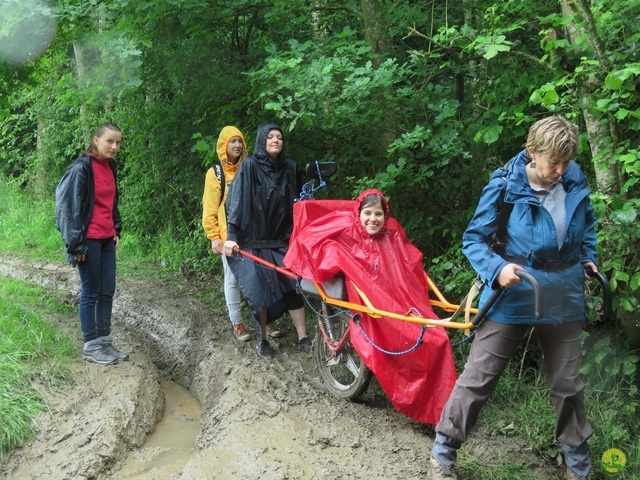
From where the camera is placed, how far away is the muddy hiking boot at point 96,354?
5.90 metres

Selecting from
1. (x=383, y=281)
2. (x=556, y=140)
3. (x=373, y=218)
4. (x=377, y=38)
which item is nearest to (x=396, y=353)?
(x=383, y=281)

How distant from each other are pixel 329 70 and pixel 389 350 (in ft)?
7.78

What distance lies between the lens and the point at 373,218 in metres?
4.89

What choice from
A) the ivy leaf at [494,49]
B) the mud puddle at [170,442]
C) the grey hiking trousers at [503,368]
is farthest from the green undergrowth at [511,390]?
the ivy leaf at [494,49]

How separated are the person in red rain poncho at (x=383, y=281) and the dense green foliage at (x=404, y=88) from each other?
19.6 inches

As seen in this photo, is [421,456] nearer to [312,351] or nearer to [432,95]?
[312,351]

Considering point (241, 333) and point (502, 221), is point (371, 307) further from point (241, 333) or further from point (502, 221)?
point (241, 333)

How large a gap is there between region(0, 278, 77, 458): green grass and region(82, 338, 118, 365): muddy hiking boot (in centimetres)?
11

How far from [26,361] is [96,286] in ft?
2.88

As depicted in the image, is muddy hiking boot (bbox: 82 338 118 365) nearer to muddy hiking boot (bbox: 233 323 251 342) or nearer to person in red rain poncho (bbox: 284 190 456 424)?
muddy hiking boot (bbox: 233 323 251 342)

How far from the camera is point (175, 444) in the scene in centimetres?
526

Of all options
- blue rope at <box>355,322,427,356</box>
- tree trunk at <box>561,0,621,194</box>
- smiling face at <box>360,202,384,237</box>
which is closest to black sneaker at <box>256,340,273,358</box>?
blue rope at <box>355,322,427,356</box>

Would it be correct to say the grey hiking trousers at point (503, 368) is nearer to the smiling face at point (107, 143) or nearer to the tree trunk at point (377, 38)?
the tree trunk at point (377, 38)

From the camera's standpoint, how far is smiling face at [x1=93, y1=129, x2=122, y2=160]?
5.63 meters
